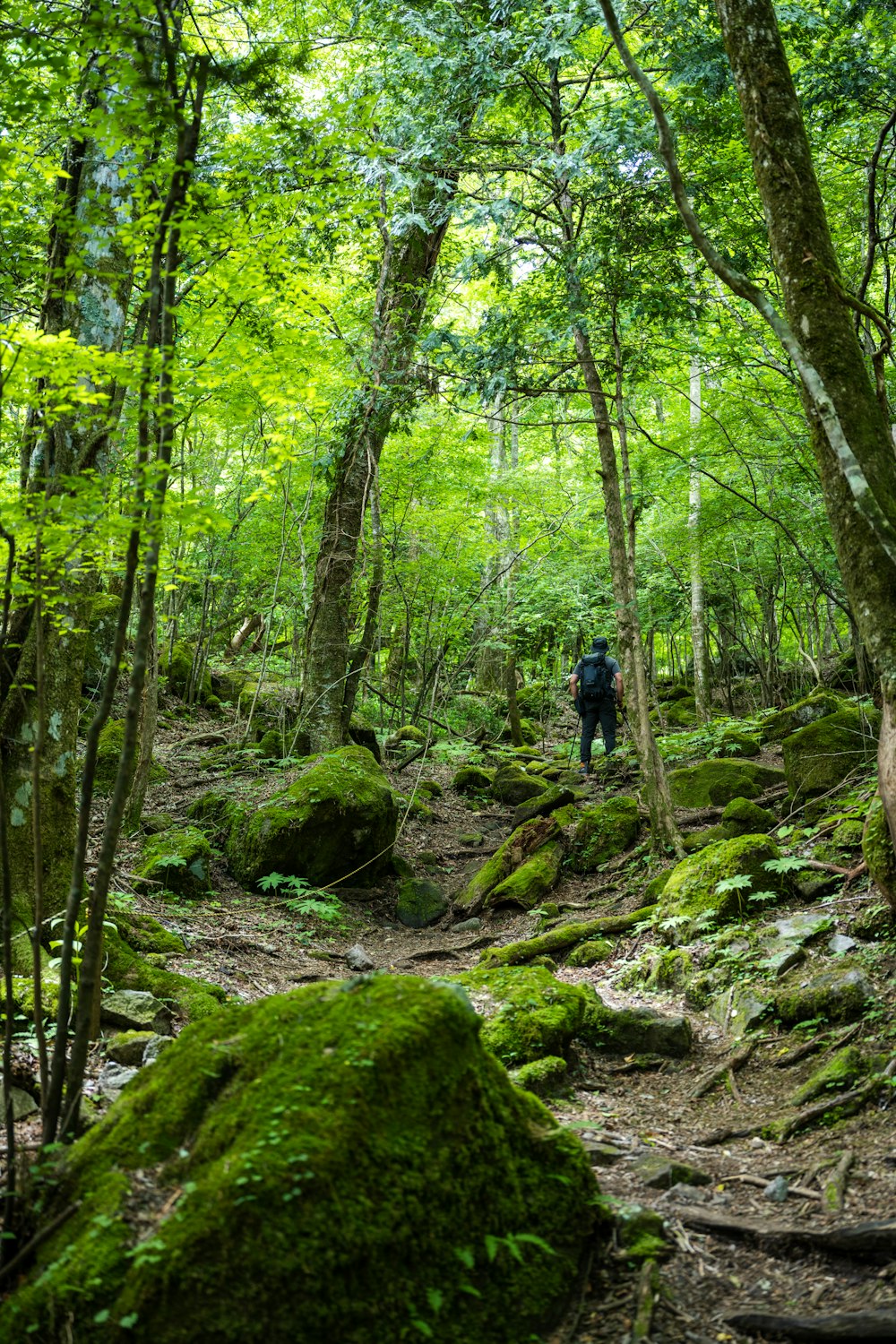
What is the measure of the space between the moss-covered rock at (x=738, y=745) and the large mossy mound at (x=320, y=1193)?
10.1 metres

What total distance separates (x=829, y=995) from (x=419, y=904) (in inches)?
212

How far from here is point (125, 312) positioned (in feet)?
18.5

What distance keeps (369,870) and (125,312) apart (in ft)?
20.7

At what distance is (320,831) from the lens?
29.5 ft

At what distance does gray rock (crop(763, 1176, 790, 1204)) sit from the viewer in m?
3.15

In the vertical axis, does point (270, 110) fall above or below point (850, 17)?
below

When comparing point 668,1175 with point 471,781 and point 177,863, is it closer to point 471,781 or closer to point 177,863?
point 177,863

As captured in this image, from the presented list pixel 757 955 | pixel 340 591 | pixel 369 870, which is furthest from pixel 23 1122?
pixel 340 591

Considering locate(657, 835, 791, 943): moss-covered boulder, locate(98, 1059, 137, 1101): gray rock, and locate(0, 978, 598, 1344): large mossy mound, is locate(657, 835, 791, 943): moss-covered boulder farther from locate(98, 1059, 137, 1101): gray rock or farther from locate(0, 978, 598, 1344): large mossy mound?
locate(98, 1059, 137, 1101): gray rock

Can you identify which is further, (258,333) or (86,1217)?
(258,333)

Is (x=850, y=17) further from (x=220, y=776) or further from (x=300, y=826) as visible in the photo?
(x=220, y=776)

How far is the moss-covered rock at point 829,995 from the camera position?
4.37 m

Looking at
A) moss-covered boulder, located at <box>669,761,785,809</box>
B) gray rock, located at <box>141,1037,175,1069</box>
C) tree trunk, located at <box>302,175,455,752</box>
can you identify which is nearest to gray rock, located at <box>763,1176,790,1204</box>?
gray rock, located at <box>141,1037,175,1069</box>

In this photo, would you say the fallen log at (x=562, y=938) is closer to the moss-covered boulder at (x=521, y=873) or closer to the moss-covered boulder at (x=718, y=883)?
the moss-covered boulder at (x=718, y=883)
